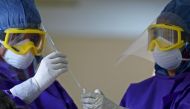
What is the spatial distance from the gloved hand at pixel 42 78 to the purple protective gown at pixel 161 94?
0.38 metres

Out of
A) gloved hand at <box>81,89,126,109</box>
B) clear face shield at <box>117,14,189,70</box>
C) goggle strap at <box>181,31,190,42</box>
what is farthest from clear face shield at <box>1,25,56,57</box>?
goggle strap at <box>181,31,190,42</box>

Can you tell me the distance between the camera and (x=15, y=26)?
60.4 inches

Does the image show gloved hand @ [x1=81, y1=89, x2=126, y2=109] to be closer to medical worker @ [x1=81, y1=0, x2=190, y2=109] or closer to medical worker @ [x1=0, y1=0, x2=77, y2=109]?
medical worker @ [x1=0, y1=0, x2=77, y2=109]

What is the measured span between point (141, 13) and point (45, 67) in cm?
86

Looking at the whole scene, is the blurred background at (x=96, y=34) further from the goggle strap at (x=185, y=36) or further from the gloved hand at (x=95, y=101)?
the gloved hand at (x=95, y=101)

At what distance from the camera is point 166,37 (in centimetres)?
162

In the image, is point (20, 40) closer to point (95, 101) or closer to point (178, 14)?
point (95, 101)

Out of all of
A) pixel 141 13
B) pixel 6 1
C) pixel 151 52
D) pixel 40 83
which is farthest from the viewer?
pixel 141 13

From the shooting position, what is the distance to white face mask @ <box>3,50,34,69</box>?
4.91 ft

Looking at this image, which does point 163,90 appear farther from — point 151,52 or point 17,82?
point 17,82

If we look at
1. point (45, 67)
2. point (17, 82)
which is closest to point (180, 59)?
point (45, 67)

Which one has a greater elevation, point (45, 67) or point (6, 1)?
point (6, 1)

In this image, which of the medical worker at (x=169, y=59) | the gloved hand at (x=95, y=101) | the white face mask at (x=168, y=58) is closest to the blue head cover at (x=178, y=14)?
the medical worker at (x=169, y=59)

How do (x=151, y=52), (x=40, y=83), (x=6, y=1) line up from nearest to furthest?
(x=40, y=83) < (x=6, y=1) < (x=151, y=52)
